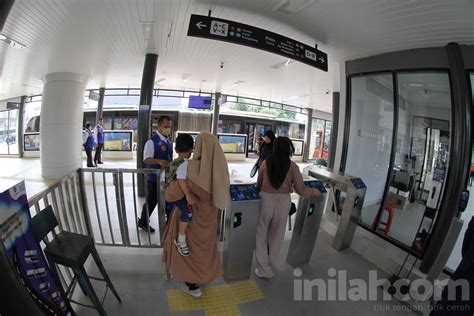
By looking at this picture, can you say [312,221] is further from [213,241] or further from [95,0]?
[95,0]

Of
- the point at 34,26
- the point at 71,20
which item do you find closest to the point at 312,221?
the point at 71,20

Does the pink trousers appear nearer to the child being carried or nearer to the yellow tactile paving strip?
the yellow tactile paving strip

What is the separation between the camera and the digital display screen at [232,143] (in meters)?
10.3

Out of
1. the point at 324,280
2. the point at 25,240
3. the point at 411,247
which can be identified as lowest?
the point at 324,280

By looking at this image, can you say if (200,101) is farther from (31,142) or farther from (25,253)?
(25,253)

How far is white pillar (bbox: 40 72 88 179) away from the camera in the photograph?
18.4 feet

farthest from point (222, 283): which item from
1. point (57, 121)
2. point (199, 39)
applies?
point (57, 121)

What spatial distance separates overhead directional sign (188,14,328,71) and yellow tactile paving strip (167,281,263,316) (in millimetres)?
2483

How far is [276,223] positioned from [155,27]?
3.14 m

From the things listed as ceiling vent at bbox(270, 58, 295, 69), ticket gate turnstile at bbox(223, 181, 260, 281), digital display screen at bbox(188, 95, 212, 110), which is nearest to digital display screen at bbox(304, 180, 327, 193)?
ticket gate turnstile at bbox(223, 181, 260, 281)

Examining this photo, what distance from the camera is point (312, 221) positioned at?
242 cm

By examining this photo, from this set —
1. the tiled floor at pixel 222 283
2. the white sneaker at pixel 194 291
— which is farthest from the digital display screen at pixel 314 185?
the white sneaker at pixel 194 291

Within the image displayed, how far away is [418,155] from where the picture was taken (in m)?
3.16

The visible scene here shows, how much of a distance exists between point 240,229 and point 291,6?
7.85 ft
